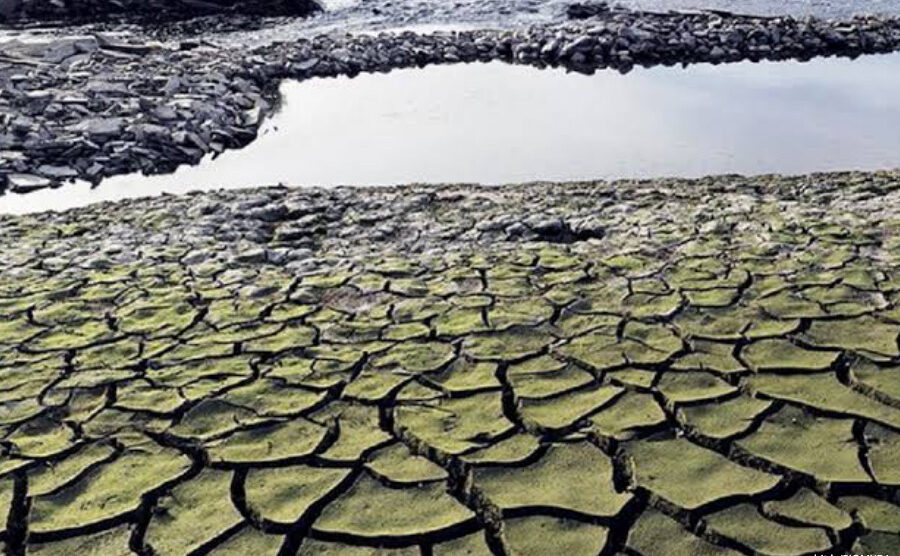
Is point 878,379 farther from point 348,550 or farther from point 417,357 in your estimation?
point 348,550

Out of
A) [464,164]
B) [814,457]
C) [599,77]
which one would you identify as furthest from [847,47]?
[814,457]

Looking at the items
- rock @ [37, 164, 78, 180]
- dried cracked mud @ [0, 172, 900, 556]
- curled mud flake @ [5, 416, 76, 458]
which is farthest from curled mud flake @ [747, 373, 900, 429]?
rock @ [37, 164, 78, 180]

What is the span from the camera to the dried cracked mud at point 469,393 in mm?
2273

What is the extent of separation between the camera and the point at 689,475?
94.4 inches

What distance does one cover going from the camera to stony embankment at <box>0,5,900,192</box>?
27.9ft

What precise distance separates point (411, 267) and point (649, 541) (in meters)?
2.39

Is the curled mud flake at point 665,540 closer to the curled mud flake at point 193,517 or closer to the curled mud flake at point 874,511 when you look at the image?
the curled mud flake at point 874,511

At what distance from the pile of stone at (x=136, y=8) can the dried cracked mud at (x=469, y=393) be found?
15.8 m

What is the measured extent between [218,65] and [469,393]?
403 inches

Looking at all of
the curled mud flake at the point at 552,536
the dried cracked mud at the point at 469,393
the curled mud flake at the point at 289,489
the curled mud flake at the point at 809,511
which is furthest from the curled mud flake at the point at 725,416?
the curled mud flake at the point at 289,489

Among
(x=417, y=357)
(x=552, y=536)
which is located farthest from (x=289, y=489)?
(x=417, y=357)

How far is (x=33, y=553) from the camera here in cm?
226

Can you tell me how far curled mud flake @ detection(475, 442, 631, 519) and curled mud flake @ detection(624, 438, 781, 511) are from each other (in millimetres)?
92

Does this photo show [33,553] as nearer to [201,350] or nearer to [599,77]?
[201,350]
